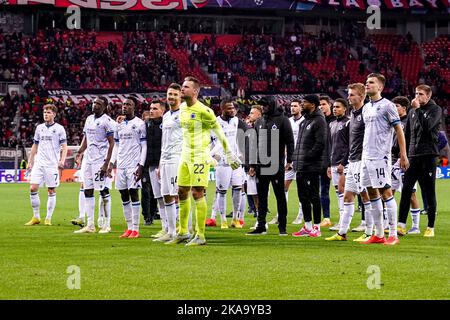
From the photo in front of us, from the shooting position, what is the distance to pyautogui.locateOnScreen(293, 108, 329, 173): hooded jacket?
585 inches

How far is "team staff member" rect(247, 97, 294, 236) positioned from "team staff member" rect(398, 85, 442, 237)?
6.70 ft

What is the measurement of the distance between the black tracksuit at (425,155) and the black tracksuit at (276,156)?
205 cm

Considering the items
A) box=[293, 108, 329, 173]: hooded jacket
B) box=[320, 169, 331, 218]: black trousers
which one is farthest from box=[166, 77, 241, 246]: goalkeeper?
box=[320, 169, 331, 218]: black trousers

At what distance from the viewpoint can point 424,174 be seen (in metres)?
15.2

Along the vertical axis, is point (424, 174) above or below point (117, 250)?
above

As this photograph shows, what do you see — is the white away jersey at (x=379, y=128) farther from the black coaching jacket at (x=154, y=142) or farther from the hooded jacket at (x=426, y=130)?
the black coaching jacket at (x=154, y=142)

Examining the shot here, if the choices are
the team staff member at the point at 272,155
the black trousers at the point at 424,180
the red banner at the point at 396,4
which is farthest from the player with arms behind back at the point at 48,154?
the red banner at the point at 396,4

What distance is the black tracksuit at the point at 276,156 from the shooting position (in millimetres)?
15359

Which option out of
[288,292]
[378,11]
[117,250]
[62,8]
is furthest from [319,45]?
[288,292]

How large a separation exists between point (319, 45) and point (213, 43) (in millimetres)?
7277

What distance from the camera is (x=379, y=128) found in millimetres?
13258

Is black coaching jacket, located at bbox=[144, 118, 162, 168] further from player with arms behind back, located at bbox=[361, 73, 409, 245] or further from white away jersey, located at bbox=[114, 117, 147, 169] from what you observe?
player with arms behind back, located at bbox=[361, 73, 409, 245]

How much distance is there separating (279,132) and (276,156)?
43 centimetres
